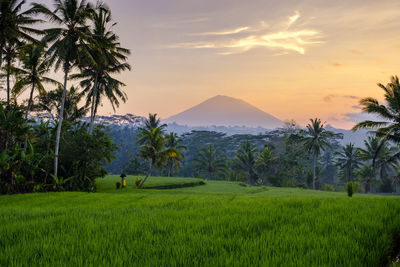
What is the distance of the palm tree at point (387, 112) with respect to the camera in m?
20.3

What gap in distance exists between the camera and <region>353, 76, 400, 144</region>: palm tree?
2034 centimetres

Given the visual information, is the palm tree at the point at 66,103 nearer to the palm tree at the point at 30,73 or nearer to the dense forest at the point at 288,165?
the palm tree at the point at 30,73

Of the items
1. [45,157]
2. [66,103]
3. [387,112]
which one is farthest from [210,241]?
[66,103]

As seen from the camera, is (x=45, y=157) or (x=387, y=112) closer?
(x=45, y=157)

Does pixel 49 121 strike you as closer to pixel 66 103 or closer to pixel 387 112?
pixel 66 103

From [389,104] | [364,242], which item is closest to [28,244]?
[364,242]

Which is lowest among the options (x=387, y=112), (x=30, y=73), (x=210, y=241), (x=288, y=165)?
(x=288, y=165)

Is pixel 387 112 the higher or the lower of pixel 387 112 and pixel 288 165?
the higher

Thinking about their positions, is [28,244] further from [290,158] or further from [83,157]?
[290,158]

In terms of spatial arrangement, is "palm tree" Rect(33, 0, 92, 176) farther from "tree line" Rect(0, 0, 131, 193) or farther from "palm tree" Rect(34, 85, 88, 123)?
"palm tree" Rect(34, 85, 88, 123)

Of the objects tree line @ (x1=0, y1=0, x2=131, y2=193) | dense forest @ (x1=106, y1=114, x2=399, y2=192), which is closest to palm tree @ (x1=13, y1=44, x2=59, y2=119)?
tree line @ (x1=0, y1=0, x2=131, y2=193)

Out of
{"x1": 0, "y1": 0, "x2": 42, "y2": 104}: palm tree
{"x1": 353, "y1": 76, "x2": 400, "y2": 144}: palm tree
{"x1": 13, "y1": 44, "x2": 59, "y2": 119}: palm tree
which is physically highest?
{"x1": 0, "y1": 0, "x2": 42, "y2": 104}: palm tree

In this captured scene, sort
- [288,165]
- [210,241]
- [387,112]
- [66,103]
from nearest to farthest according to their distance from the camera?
[210,241]
[387,112]
[66,103]
[288,165]

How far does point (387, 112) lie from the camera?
21.0 m
